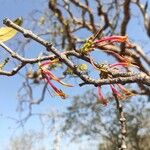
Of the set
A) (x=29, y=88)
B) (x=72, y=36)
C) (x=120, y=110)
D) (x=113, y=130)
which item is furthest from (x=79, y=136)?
(x=120, y=110)

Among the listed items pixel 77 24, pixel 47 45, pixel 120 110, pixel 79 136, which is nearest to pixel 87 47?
pixel 47 45

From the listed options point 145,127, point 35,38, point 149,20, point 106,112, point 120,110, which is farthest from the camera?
point 145,127

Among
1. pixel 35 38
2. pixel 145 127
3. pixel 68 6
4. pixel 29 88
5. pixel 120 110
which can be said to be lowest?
pixel 120 110

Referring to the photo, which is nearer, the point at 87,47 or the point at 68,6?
the point at 87,47

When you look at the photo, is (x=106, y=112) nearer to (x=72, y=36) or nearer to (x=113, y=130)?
(x=113, y=130)

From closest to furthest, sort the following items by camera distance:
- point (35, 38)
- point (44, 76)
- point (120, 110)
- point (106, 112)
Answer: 1. point (35, 38)
2. point (44, 76)
3. point (120, 110)
4. point (106, 112)

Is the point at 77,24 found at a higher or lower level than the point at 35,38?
higher

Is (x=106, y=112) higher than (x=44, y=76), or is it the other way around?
(x=106, y=112)

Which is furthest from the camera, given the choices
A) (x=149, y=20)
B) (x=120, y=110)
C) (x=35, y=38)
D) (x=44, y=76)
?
(x=149, y=20)

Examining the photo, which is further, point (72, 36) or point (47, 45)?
point (72, 36)

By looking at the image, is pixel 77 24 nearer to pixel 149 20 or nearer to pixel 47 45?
pixel 149 20
